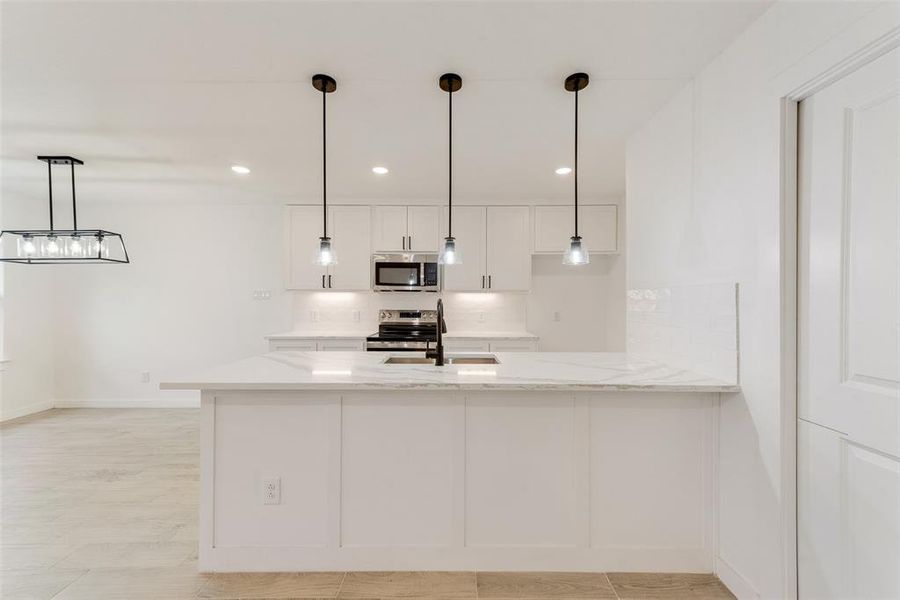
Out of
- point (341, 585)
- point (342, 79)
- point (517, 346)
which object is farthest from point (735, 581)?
point (342, 79)

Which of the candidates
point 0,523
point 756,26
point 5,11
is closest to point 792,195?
point 756,26

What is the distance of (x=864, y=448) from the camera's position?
127cm

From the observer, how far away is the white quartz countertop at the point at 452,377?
1.76 m

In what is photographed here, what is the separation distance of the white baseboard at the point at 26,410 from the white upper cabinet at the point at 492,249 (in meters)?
4.70

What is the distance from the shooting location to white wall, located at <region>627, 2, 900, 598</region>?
4.67 feet

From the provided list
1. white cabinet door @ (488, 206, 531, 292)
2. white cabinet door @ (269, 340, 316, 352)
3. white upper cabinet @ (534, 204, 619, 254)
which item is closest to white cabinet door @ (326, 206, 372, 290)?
white cabinet door @ (269, 340, 316, 352)

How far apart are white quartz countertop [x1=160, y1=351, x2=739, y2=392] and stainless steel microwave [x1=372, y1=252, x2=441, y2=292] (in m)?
2.10

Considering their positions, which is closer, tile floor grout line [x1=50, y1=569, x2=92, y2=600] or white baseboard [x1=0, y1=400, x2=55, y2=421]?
tile floor grout line [x1=50, y1=569, x2=92, y2=600]

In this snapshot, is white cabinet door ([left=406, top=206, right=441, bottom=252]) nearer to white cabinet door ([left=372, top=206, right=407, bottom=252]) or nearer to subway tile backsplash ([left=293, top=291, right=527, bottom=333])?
white cabinet door ([left=372, top=206, right=407, bottom=252])

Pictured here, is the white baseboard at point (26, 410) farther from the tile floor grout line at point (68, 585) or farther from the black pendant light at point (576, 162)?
the black pendant light at point (576, 162)

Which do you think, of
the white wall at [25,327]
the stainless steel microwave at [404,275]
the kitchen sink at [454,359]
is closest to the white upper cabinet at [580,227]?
the stainless steel microwave at [404,275]

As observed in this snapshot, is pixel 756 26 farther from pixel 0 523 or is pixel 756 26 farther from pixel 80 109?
pixel 0 523

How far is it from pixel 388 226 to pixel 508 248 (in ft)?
4.36

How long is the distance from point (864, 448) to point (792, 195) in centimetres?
88
